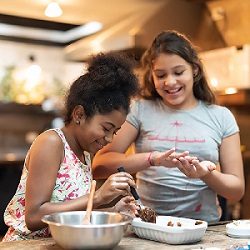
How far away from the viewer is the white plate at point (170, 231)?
4.69 ft

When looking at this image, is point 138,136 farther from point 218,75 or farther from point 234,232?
point 218,75

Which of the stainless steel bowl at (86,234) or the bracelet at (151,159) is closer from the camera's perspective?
the stainless steel bowl at (86,234)

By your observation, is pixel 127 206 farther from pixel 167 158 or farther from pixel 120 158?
pixel 120 158

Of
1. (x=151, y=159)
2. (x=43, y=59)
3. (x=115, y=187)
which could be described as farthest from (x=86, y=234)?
(x=43, y=59)

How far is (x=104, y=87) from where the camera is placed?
159cm

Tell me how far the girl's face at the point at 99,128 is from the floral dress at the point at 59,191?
7 centimetres

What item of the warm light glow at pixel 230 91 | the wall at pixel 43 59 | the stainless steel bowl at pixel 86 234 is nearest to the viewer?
the stainless steel bowl at pixel 86 234

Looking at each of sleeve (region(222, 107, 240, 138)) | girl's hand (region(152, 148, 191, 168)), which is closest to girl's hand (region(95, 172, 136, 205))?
girl's hand (region(152, 148, 191, 168))

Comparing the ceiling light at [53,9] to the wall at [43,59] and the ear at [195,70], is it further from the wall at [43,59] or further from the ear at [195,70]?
the ear at [195,70]

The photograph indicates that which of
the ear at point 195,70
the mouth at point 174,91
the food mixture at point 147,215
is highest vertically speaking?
the ear at point 195,70

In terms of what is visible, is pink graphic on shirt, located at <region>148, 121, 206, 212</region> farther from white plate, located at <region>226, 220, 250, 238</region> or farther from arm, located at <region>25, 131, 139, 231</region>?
arm, located at <region>25, 131, 139, 231</region>

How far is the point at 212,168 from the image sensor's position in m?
1.65

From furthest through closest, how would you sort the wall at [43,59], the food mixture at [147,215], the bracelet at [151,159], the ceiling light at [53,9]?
the wall at [43,59] → the ceiling light at [53,9] → the bracelet at [151,159] → the food mixture at [147,215]

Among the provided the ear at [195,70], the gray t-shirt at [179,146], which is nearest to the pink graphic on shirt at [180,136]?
the gray t-shirt at [179,146]
